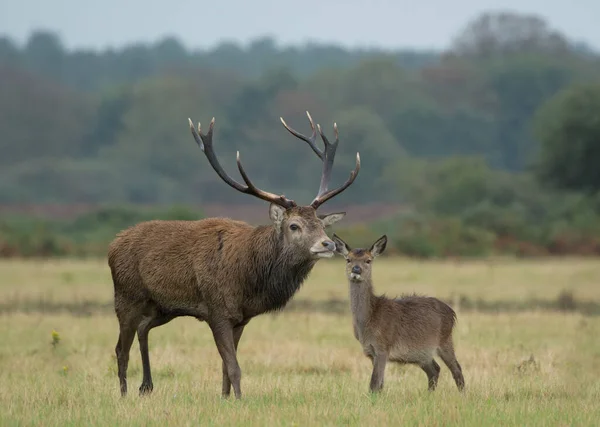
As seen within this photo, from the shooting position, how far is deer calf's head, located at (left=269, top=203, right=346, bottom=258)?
11.0 metres

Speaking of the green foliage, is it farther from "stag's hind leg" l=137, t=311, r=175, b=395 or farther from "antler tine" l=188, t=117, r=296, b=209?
"antler tine" l=188, t=117, r=296, b=209

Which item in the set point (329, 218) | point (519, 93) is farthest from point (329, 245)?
point (519, 93)

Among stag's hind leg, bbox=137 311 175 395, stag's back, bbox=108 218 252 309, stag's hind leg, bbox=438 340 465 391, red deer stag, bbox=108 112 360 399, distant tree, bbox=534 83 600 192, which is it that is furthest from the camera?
distant tree, bbox=534 83 600 192

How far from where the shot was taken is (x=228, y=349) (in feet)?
36.4

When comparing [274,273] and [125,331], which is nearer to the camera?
[274,273]

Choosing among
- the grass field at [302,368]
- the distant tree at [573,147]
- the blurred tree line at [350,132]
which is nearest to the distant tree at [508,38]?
the blurred tree line at [350,132]

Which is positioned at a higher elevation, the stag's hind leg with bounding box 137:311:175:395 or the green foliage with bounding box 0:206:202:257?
the stag's hind leg with bounding box 137:311:175:395

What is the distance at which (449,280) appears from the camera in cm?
2609

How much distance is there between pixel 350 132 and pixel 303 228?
58722 millimetres

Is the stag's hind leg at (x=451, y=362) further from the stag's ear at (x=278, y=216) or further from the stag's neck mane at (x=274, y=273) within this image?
the stag's ear at (x=278, y=216)

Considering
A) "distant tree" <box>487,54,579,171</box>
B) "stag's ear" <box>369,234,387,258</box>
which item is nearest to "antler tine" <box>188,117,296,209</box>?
"stag's ear" <box>369,234,387,258</box>

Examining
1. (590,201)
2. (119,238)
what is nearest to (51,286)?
(119,238)

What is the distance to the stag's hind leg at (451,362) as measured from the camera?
11520mm

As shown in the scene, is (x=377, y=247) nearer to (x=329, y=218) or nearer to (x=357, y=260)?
(x=357, y=260)
